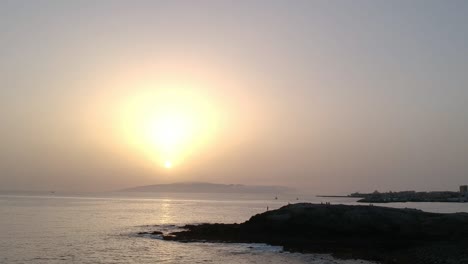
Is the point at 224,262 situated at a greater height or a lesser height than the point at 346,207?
lesser

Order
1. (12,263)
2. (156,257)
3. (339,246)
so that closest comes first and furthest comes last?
(12,263) → (156,257) → (339,246)

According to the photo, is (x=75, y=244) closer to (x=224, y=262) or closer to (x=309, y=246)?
(x=224, y=262)

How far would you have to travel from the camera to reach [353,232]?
1944 inches

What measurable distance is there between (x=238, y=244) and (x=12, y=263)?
20.8 m

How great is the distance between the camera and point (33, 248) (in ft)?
153

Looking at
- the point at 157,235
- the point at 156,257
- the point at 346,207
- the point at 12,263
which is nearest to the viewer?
the point at 12,263

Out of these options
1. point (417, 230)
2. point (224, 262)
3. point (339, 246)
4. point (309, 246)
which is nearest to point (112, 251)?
point (224, 262)

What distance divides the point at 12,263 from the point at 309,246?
25387 millimetres

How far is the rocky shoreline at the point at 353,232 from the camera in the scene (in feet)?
134

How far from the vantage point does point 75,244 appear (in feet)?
166

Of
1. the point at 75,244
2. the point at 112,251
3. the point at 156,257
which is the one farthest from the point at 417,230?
the point at 75,244

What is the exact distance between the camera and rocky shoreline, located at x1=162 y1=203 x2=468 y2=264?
40938 mm

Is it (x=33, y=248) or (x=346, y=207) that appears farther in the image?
(x=346, y=207)

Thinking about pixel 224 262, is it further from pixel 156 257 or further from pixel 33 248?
pixel 33 248
